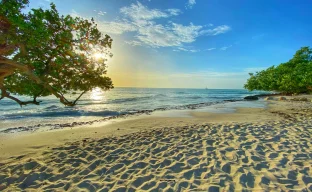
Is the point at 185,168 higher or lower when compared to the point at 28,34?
lower

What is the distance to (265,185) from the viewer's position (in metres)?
4.13

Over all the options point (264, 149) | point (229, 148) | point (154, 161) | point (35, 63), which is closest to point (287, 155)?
point (264, 149)

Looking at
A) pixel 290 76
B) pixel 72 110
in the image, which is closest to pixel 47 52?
pixel 72 110

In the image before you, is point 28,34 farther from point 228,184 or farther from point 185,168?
point 228,184

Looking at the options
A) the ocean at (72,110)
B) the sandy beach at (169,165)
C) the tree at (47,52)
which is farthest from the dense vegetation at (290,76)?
the tree at (47,52)

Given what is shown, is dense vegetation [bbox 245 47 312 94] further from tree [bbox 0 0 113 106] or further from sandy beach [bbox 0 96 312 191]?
tree [bbox 0 0 113 106]

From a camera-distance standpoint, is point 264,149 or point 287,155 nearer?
point 287,155

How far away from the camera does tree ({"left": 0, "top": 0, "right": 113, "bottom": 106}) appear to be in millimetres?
4562

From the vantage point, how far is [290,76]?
79.6ft

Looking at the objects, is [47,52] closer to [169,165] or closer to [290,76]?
[169,165]

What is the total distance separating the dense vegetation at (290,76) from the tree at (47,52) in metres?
23.1

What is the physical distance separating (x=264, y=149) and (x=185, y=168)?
3.10 meters

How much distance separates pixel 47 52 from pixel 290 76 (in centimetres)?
2846

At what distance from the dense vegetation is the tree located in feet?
75.8
